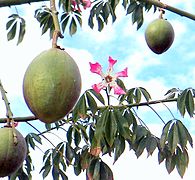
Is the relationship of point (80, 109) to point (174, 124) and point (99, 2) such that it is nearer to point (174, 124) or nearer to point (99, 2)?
point (174, 124)

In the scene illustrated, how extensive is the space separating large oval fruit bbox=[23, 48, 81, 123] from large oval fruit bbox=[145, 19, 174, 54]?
1099 millimetres

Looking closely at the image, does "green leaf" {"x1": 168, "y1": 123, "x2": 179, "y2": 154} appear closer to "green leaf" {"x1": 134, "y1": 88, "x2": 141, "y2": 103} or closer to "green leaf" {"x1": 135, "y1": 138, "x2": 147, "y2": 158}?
"green leaf" {"x1": 135, "y1": 138, "x2": 147, "y2": 158}

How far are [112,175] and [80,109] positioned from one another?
10.4 inches

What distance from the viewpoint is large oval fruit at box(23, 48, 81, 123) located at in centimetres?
73

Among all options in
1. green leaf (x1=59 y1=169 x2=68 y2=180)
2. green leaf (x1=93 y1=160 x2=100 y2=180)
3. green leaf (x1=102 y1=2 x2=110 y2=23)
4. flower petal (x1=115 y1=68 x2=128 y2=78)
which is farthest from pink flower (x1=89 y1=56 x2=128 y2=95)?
green leaf (x1=59 y1=169 x2=68 y2=180)

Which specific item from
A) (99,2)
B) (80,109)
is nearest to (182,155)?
(80,109)

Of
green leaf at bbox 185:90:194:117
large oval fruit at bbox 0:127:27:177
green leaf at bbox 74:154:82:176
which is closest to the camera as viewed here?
large oval fruit at bbox 0:127:27:177

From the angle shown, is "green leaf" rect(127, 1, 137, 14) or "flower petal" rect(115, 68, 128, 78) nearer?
"flower petal" rect(115, 68, 128, 78)

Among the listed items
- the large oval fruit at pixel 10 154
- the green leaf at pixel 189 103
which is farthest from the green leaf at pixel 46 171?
the large oval fruit at pixel 10 154

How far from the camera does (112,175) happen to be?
1.88 metres

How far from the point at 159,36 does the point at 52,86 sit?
121 centimetres

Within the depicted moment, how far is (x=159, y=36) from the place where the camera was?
1.89m

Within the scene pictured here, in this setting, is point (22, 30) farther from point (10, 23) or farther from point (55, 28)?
point (55, 28)

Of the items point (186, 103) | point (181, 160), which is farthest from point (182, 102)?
point (181, 160)
